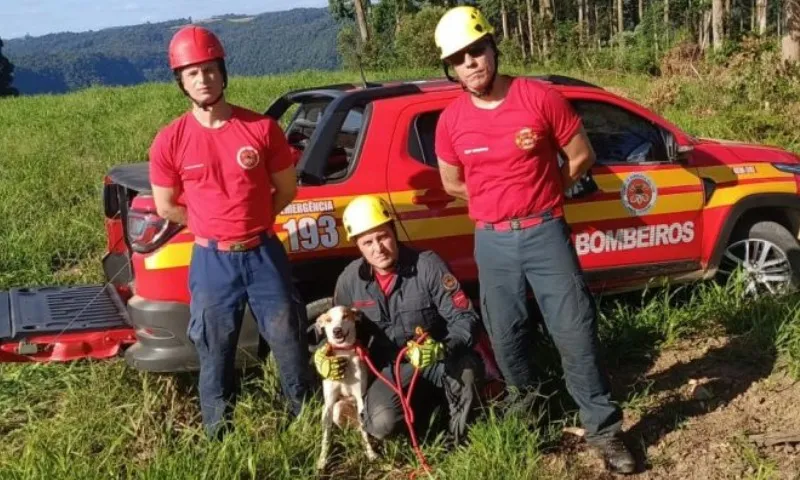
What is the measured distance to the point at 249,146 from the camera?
3.43 m

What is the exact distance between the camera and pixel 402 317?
3.81 meters

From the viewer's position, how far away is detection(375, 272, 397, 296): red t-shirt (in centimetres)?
382

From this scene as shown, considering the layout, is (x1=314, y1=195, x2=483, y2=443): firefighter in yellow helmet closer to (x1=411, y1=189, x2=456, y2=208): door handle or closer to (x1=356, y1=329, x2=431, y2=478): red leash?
(x1=356, y1=329, x2=431, y2=478): red leash

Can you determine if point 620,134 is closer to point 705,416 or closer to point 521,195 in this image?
point 705,416

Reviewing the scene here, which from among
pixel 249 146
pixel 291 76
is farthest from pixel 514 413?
pixel 291 76

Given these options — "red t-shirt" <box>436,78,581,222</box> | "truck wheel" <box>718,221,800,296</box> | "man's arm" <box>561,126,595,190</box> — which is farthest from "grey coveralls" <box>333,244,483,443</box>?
"truck wheel" <box>718,221,800,296</box>

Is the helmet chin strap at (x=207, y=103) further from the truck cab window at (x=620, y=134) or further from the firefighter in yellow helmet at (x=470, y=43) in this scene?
the truck cab window at (x=620, y=134)

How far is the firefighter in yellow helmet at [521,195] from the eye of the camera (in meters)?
3.26

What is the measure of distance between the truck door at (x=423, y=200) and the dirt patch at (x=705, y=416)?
1.10 metres

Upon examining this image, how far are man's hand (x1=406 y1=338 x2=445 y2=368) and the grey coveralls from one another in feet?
0.55

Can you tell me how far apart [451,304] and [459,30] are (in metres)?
1.19

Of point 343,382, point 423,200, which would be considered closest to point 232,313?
point 343,382

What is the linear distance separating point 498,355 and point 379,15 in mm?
50583

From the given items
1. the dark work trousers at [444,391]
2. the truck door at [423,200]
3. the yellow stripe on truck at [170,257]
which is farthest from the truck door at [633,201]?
the yellow stripe on truck at [170,257]
